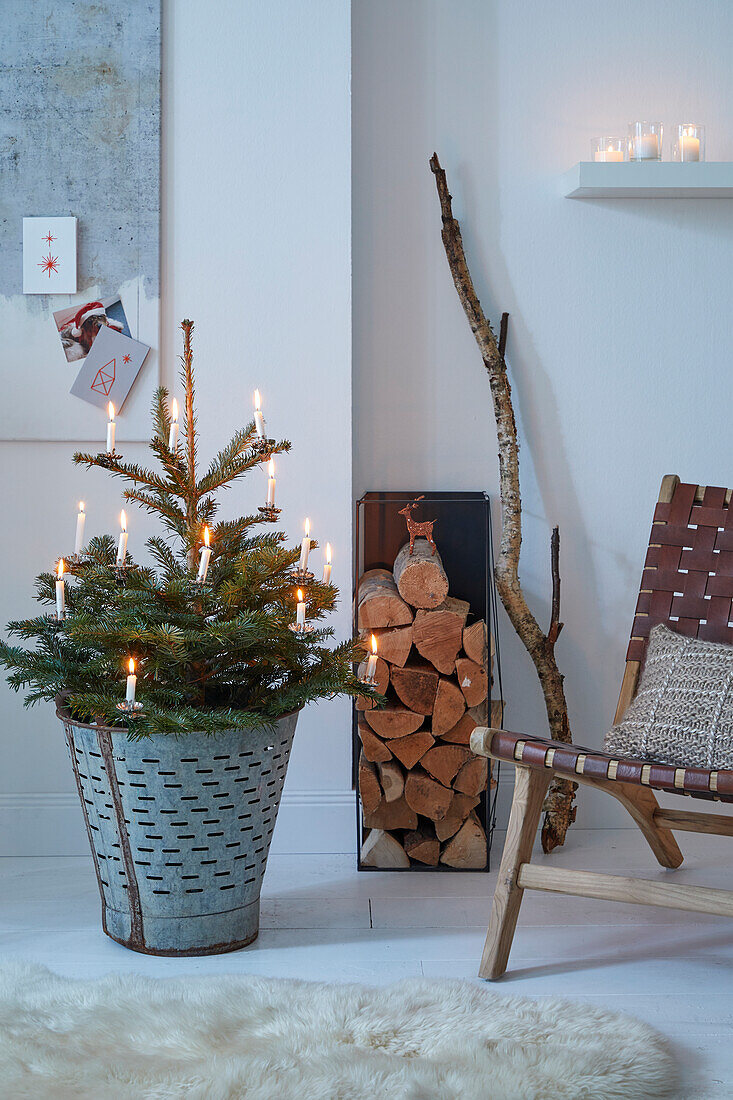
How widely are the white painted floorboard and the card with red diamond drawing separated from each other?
3.55 feet

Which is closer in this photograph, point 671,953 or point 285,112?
point 671,953

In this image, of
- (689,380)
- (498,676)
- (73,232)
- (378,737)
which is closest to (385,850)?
(378,737)

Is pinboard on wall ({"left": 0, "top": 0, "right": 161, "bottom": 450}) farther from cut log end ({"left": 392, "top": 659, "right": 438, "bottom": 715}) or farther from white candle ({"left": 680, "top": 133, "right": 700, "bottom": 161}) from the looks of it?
white candle ({"left": 680, "top": 133, "right": 700, "bottom": 161})

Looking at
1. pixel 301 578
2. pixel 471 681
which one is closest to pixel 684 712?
pixel 471 681

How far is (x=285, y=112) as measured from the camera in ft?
7.82

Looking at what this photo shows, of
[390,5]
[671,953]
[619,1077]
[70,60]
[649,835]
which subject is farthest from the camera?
[390,5]

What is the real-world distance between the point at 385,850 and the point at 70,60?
191 centimetres

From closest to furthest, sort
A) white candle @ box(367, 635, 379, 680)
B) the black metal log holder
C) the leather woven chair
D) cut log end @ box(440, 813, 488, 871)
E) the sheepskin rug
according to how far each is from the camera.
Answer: the sheepskin rug
the leather woven chair
white candle @ box(367, 635, 379, 680)
cut log end @ box(440, 813, 488, 871)
the black metal log holder

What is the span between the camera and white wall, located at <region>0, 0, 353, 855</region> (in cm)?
238

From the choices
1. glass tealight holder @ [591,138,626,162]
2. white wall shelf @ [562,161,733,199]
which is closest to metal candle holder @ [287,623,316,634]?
white wall shelf @ [562,161,733,199]

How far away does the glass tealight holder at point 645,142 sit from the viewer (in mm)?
2445

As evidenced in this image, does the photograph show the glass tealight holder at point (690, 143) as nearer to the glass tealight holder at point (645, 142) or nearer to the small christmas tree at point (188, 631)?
the glass tealight holder at point (645, 142)

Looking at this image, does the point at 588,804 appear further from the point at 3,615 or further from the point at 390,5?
the point at 390,5

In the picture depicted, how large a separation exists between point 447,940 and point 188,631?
76 cm
